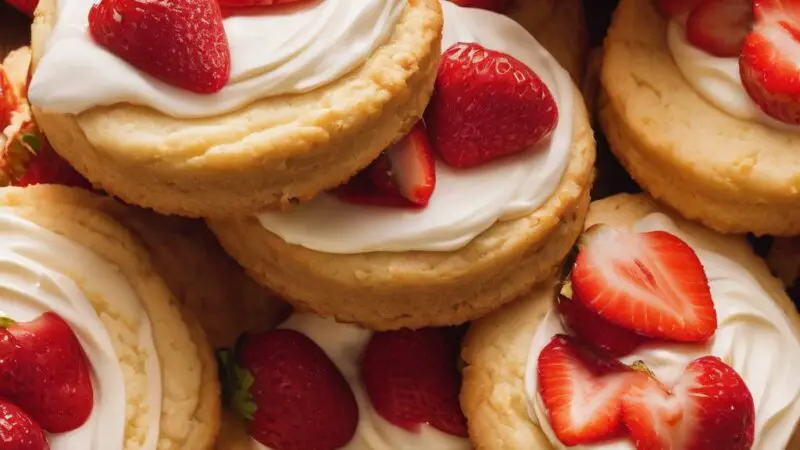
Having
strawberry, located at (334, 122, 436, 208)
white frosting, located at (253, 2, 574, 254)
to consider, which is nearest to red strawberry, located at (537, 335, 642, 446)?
white frosting, located at (253, 2, 574, 254)

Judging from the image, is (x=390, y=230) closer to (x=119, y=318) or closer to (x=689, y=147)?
(x=119, y=318)

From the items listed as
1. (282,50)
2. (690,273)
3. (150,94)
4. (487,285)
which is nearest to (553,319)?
(487,285)

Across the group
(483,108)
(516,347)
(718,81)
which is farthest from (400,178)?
(718,81)

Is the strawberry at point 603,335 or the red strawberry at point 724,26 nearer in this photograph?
the strawberry at point 603,335

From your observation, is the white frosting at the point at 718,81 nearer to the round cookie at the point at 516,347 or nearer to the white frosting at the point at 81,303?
the round cookie at the point at 516,347

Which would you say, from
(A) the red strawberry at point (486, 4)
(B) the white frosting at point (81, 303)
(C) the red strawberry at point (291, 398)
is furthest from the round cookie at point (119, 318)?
(A) the red strawberry at point (486, 4)

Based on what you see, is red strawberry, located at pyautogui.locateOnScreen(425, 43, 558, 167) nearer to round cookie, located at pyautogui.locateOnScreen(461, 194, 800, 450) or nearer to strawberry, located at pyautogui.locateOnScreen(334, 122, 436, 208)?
strawberry, located at pyautogui.locateOnScreen(334, 122, 436, 208)

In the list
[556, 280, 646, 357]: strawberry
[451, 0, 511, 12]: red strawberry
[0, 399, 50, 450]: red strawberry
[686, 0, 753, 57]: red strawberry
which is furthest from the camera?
[451, 0, 511, 12]: red strawberry

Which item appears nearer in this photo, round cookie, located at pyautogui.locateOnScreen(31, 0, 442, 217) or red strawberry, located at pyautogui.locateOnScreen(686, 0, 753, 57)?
round cookie, located at pyautogui.locateOnScreen(31, 0, 442, 217)
